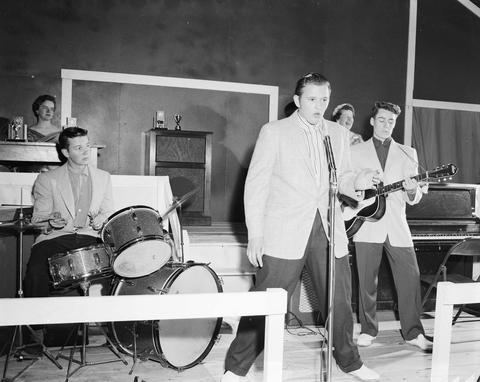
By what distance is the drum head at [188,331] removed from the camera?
336 centimetres

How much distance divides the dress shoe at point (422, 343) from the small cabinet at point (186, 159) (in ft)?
12.9

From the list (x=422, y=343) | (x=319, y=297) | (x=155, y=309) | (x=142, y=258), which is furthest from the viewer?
(x=422, y=343)

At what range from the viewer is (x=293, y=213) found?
2.90m

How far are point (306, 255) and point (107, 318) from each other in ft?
5.07

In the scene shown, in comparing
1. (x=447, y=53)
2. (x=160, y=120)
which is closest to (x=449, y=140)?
(x=447, y=53)

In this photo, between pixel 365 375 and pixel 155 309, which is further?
pixel 365 375

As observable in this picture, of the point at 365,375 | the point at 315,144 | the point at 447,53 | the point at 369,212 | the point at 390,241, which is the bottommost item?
the point at 365,375

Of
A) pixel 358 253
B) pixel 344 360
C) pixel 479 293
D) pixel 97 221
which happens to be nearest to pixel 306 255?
pixel 344 360

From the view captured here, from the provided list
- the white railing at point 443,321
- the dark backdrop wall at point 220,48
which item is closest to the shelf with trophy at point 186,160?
the dark backdrop wall at point 220,48

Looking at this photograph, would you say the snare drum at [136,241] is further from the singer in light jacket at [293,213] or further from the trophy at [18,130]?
the trophy at [18,130]

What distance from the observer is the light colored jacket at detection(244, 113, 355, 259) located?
2883mm

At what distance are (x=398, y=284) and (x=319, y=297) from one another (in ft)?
4.51

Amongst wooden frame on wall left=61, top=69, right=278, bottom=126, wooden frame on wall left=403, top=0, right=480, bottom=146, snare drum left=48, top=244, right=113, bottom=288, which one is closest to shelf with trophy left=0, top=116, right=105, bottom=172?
wooden frame on wall left=61, top=69, right=278, bottom=126

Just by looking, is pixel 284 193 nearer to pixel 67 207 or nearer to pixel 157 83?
pixel 67 207
